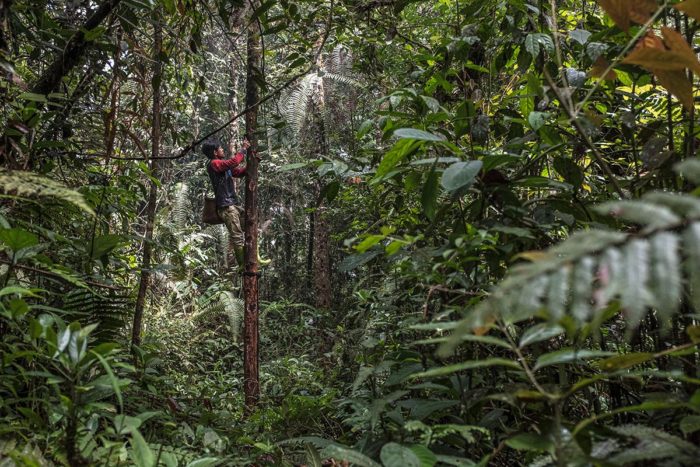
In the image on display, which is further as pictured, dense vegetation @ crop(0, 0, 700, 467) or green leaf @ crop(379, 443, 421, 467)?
green leaf @ crop(379, 443, 421, 467)

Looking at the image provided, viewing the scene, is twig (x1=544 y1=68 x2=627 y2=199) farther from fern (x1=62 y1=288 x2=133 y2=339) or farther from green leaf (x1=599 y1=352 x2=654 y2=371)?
fern (x1=62 y1=288 x2=133 y2=339)

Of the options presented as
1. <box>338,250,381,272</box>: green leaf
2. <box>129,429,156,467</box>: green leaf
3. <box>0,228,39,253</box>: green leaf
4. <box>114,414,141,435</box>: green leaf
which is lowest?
<box>129,429,156,467</box>: green leaf

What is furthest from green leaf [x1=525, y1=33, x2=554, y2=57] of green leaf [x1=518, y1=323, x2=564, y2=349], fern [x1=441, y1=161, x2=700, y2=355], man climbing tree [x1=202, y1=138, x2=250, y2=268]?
man climbing tree [x1=202, y1=138, x2=250, y2=268]

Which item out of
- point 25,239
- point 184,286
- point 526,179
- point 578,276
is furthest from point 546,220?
point 184,286

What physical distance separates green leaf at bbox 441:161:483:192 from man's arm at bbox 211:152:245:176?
5.12 meters

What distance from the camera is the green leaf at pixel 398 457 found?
101 centimetres

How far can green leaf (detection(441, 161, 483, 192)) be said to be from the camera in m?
1.14

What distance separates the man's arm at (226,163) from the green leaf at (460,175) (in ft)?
Result: 16.8

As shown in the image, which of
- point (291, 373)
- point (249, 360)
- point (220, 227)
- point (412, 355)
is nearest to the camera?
point (412, 355)

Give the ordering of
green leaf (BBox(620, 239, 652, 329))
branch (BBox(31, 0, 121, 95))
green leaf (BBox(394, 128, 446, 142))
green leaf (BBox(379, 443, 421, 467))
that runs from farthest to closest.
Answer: branch (BBox(31, 0, 121, 95)) → green leaf (BBox(394, 128, 446, 142)) → green leaf (BBox(379, 443, 421, 467)) → green leaf (BBox(620, 239, 652, 329))

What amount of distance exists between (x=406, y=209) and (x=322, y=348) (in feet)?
16.4

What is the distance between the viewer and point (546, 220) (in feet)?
4.66

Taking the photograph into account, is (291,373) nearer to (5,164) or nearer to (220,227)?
(5,164)

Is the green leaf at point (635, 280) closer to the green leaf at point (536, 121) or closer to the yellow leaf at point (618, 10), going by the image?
the yellow leaf at point (618, 10)
